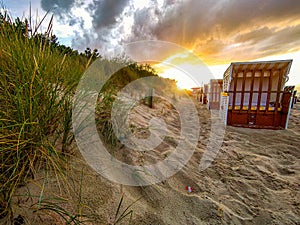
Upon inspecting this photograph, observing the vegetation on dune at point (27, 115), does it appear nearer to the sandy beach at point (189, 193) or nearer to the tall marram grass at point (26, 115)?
the tall marram grass at point (26, 115)

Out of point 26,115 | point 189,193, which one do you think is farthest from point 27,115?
point 189,193

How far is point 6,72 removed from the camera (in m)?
1.11

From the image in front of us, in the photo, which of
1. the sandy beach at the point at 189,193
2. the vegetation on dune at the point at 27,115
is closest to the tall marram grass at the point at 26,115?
the vegetation on dune at the point at 27,115

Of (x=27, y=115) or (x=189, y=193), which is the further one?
(x=189, y=193)

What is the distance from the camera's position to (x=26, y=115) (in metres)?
0.93

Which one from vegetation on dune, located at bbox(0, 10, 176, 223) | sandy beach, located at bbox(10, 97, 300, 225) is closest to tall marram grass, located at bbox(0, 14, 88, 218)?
vegetation on dune, located at bbox(0, 10, 176, 223)

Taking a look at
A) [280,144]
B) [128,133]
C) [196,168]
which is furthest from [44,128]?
[280,144]

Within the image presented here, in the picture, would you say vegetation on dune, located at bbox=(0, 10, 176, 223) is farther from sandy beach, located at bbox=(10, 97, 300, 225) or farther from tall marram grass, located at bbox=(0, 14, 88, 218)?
sandy beach, located at bbox=(10, 97, 300, 225)

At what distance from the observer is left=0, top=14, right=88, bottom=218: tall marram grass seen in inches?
32.3

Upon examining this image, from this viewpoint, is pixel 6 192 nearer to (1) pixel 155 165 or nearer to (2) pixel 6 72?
(2) pixel 6 72

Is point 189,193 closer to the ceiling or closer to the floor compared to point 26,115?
closer to the floor

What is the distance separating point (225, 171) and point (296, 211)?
0.76 meters

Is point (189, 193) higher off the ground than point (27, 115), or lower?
lower

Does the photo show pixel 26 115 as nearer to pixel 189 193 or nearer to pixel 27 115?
pixel 27 115
